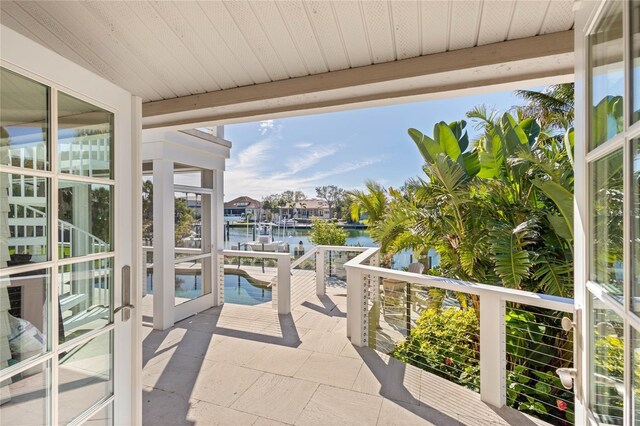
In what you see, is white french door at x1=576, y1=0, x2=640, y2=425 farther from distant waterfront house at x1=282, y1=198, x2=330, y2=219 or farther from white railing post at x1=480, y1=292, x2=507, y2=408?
distant waterfront house at x1=282, y1=198, x2=330, y2=219

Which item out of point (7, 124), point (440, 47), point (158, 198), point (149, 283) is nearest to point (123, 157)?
point (7, 124)

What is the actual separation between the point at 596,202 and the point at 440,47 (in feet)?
3.99

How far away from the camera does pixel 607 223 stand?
0.95 metres

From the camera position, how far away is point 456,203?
3.56 m

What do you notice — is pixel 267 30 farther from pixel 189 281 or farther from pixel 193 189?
pixel 189 281

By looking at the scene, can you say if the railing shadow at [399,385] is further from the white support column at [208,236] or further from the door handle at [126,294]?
the white support column at [208,236]

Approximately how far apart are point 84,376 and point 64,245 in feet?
2.21

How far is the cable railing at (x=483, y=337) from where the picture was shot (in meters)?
2.39

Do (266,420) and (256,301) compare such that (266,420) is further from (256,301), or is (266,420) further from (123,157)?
(256,301)

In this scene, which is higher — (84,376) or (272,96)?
(272,96)

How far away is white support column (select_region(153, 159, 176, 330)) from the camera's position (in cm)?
404

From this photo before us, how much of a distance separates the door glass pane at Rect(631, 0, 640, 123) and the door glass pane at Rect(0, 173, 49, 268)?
2069mm

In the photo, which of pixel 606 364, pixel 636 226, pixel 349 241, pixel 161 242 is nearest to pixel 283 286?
pixel 161 242

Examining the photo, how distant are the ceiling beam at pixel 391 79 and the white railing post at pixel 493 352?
1.65 meters
